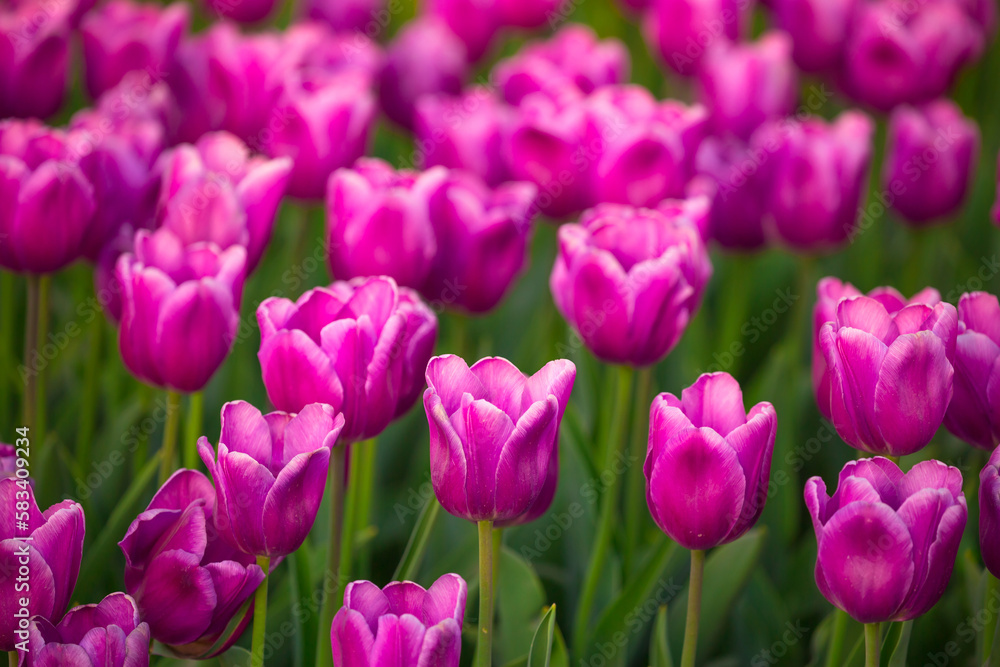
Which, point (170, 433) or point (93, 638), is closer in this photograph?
point (93, 638)

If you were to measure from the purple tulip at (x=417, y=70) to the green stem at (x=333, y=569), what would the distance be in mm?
1138

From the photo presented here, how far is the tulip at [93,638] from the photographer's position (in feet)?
2.72

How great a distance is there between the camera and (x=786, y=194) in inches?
67.2

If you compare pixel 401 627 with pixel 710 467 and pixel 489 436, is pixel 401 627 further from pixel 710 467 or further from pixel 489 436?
pixel 710 467

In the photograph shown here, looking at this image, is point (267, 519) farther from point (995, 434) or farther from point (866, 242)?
point (866, 242)

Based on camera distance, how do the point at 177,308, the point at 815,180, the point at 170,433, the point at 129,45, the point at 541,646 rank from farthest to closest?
1. the point at 129,45
2. the point at 815,180
3. the point at 170,433
4. the point at 177,308
5. the point at 541,646

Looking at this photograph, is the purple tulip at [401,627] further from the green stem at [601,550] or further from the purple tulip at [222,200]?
the purple tulip at [222,200]

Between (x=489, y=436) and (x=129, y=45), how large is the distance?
1.33 m

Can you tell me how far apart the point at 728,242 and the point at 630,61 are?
165 centimetres

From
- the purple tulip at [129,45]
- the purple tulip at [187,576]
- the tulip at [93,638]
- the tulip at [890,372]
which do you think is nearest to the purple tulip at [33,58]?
the purple tulip at [129,45]

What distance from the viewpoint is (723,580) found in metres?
1.32

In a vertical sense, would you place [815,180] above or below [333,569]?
above

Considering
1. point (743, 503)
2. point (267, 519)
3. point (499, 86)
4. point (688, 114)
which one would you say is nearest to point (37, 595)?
point (267, 519)

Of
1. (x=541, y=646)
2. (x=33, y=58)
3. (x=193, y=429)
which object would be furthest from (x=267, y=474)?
(x=33, y=58)
